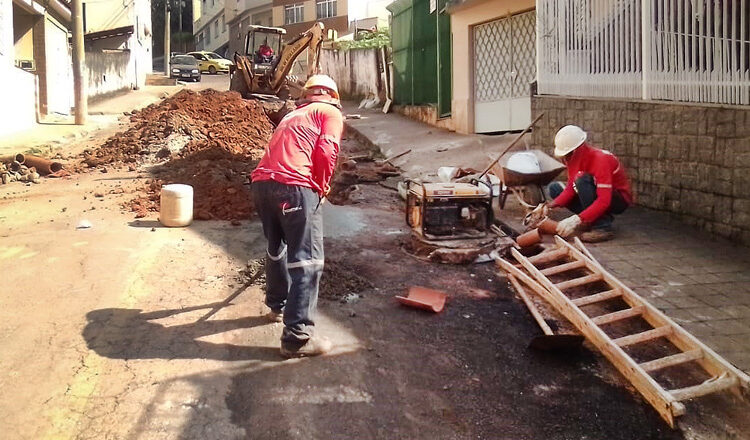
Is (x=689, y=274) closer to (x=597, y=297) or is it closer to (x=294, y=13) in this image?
(x=597, y=297)

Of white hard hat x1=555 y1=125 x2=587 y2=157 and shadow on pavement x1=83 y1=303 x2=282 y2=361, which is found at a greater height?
white hard hat x1=555 y1=125 x2=587 y2=157

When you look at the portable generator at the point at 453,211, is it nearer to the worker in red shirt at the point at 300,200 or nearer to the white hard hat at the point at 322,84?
the white hard hat at the point at 322,84

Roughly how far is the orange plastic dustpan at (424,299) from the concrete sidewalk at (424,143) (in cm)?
507

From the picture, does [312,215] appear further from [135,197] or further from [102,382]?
[135,197]

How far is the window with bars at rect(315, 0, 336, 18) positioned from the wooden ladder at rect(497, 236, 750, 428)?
137 feet

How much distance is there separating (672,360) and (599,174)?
2808mm

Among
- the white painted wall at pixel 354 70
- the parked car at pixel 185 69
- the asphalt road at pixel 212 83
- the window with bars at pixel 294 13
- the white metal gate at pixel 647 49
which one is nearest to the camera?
the white metal gate at pixel 647 49

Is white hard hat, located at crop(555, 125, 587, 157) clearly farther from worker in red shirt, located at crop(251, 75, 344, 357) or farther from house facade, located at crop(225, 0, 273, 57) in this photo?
house facade, located at crop(225, 0, 273, 57)

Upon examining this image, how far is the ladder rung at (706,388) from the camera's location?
4008 millimetres

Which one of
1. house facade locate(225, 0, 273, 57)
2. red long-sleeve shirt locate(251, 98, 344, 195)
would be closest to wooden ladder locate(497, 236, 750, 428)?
red long-sleeve shirt locate(251, 98, 344, 195)

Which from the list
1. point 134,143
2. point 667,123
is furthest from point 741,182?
point 134,143

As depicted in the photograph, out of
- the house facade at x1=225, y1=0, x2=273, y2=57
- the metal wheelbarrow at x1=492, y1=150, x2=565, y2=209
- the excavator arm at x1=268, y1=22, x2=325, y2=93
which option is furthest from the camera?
the house facade at x1=225, y1=0, x2=273, y2=57

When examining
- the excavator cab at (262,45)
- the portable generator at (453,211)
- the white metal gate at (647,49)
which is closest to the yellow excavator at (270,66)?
the excavator cab at (262,45)

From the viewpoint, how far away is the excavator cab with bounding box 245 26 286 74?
24.1 metres
